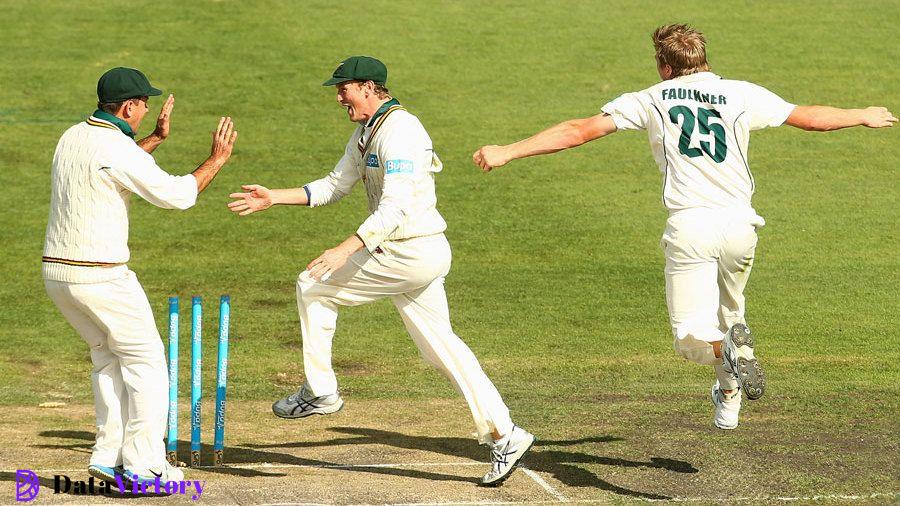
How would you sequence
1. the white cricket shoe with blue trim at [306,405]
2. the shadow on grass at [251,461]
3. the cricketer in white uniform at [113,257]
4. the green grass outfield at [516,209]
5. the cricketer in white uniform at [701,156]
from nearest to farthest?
1. the cricketer in white uniform at [113,257]
2. the cricketer in white uniform at [701,156]
3. the shadow on grass at [251,461]
4. the white cricket shoe with blue trim at [306,405]
5. the green grass outfield at [516,209]

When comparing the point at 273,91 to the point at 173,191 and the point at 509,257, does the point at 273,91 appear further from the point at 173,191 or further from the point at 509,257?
Result: the point at 173,191

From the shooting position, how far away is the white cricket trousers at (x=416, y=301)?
695cm

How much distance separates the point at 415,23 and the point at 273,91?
131 inches

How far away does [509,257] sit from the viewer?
13008 millimetres

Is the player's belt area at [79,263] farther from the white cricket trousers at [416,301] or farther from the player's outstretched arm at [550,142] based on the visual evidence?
the player's outstretched arm at [550,142]

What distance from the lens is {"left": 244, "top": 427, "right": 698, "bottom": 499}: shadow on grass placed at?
278 inches

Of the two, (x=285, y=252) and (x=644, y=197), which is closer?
(x=285, y=252)

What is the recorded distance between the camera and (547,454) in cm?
766

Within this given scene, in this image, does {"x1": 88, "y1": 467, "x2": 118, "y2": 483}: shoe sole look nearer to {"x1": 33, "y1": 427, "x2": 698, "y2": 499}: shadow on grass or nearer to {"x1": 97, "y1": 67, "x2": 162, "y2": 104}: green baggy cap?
{"x1": 33, "y1": 427, "x2": 698, "y2": 499}: shadow on grass

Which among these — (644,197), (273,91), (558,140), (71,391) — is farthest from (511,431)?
(273,91)

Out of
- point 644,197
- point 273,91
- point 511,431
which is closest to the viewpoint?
point 511,431

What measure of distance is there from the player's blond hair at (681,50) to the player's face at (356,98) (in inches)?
64.5

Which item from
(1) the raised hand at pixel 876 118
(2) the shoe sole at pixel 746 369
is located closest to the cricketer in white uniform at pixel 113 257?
(2) the shoe sole at pixel 746 369

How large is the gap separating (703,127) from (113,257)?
125 inches
